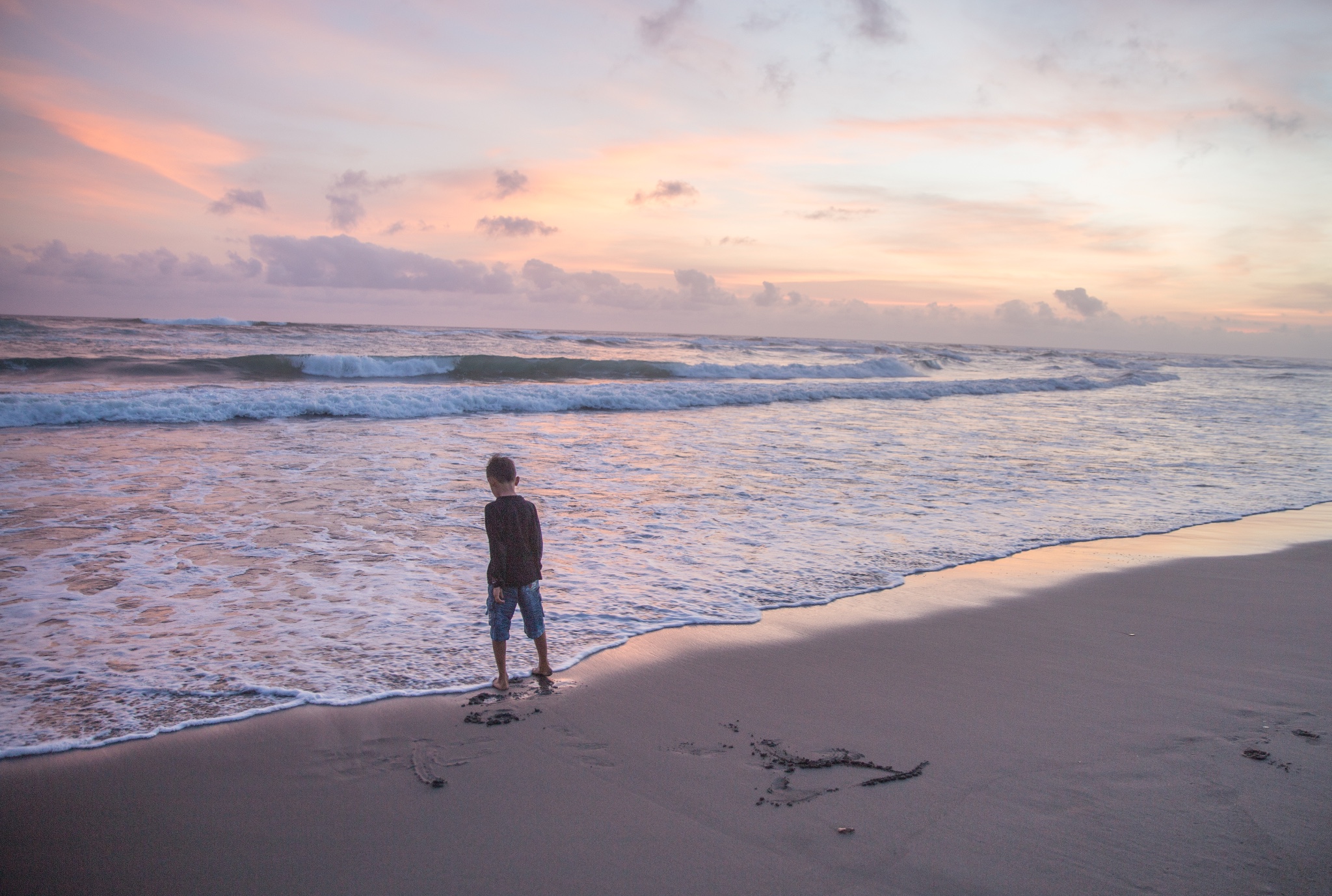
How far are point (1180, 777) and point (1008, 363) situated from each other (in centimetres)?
4951

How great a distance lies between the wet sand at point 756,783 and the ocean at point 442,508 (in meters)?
0.46

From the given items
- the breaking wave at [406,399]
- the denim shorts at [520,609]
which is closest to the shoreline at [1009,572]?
the denim shorts at [520,609]

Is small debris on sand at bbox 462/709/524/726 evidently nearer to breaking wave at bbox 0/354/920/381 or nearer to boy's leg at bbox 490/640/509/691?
boy's leg at bbox 490/640/509/691

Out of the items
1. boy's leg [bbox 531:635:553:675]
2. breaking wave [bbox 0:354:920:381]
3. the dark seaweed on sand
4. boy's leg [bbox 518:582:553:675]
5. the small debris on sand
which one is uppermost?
breaking wave [bbox 0:354:920:381]

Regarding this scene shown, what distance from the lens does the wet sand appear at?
2.49 metres

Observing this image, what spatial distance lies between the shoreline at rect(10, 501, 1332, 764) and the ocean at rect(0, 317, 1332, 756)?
5 centimetres

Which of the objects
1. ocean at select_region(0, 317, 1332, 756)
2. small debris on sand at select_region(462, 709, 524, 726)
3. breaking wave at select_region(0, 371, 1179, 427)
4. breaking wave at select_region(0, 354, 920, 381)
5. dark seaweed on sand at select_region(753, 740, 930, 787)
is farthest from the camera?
breaking wave at select_region(0, 354, 920, 381)

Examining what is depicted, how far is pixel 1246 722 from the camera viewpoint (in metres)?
3.58

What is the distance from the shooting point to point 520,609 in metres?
3.94

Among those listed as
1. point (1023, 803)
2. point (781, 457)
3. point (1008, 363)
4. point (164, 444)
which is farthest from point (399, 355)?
point (1008, 363)

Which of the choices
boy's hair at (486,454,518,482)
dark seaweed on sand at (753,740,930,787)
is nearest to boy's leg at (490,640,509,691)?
boy's hair at (486,454,518,482)

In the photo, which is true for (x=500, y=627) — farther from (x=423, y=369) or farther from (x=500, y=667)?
(x=423, y=369)

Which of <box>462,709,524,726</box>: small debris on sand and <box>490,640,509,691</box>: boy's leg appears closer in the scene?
<box>462,709,524,726</box>: small debris on sand

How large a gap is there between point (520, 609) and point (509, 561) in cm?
28
